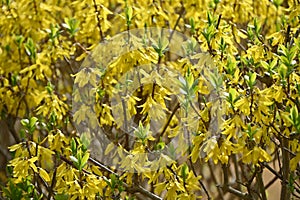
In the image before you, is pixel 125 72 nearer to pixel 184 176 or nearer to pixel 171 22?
pixel 184 176

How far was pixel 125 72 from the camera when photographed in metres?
2.78

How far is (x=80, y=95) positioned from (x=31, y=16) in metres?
0.79

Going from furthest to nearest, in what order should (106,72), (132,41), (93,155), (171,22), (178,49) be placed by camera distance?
(171,22) → (178,49) → (93,155) → (106,72) → (132,41)

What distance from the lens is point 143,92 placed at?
296cm

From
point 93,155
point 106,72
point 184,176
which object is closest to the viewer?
point 184,176

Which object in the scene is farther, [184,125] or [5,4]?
[5,4]

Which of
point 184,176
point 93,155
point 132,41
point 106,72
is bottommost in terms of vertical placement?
point 93,155

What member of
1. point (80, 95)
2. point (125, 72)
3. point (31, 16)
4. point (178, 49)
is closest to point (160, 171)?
point (125, 72)

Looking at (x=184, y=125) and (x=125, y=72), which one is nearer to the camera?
(x=184, y=125)

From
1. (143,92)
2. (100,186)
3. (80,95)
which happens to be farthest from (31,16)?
(100,186)

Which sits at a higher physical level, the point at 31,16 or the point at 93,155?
the point at 31,16

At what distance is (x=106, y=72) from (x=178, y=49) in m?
0.73

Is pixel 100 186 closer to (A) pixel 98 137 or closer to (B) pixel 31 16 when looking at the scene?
(A) pixel 98 137

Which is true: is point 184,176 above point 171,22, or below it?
below
